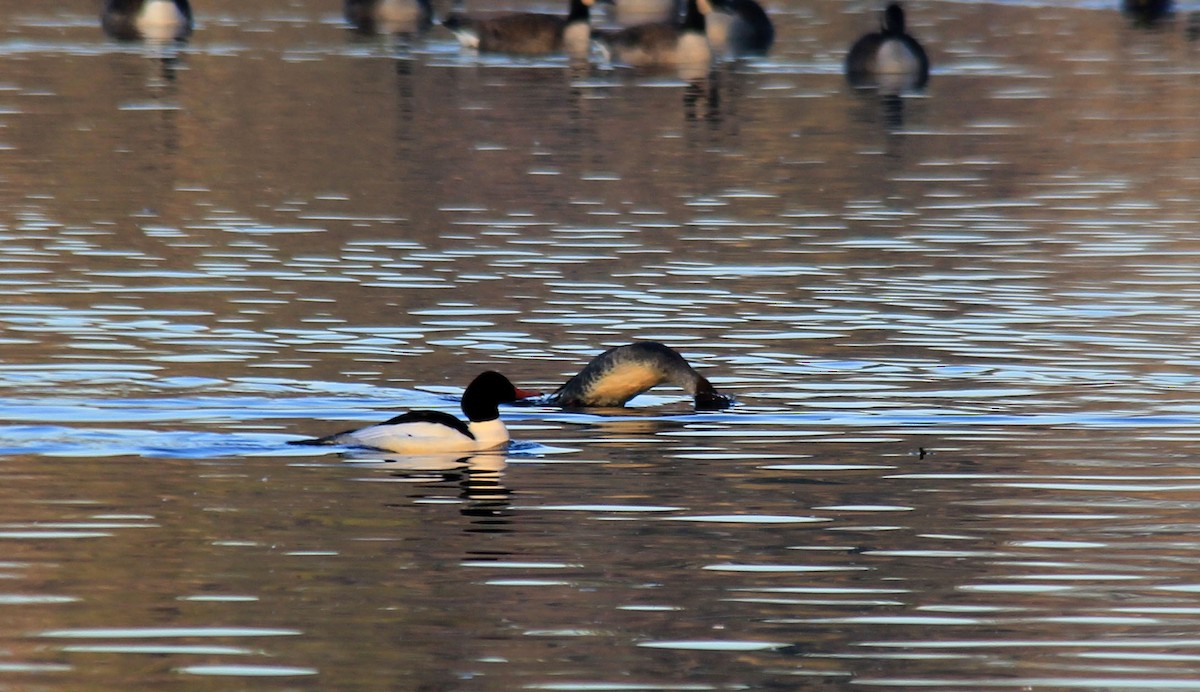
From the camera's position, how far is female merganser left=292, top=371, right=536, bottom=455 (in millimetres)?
13633

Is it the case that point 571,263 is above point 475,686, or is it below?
below

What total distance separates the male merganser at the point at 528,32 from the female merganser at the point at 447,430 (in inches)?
1203

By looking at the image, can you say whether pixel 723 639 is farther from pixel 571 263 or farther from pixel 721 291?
pixel 571 263

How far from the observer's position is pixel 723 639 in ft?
31.9

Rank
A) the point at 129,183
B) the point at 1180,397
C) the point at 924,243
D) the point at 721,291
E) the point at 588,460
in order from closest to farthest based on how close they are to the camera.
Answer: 1. the point at 588,460
2. the point at 1180,397
3. the point at 721,291
4. the point at 924,243
5. the point at 129,183

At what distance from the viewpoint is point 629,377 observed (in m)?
15.8

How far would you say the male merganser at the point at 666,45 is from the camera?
4322 centimetres

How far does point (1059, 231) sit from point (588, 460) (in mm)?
11274

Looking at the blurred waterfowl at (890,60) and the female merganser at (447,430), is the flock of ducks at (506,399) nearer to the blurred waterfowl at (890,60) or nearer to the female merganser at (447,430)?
the female merganser at (447,430)

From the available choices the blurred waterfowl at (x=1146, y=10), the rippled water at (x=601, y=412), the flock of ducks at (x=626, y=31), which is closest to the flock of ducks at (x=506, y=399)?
the rippled water at (x=601, y=412)

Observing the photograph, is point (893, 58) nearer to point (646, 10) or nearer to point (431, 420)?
point (646, 10)

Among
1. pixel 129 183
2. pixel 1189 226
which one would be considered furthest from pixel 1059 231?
pixel 129 183

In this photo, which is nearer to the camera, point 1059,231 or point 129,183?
point 1059,231

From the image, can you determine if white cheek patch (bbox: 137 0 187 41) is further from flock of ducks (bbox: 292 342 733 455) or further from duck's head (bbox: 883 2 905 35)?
flock of ducks (bbox: 292 342 733 455)
